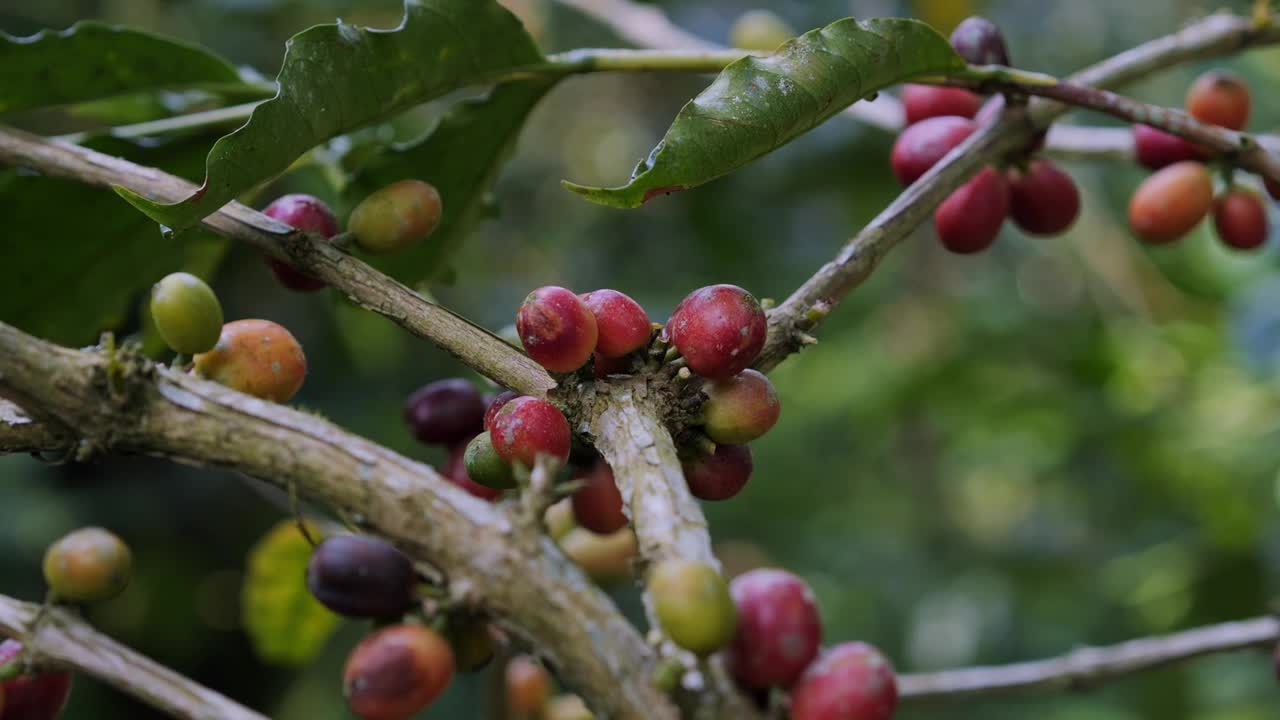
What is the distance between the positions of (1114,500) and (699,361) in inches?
118

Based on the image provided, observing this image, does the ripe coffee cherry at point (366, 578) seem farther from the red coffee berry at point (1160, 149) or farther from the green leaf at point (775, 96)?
the red coffee berry at point (1160, 149)

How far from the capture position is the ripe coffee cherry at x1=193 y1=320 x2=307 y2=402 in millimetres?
929

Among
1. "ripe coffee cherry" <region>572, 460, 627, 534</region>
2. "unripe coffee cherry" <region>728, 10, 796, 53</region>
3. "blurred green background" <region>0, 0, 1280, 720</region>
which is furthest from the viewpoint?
"blurred green background" <region>0, 0, 1280, 720</region>

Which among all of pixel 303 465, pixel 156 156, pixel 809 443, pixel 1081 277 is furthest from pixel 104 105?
pixel 1081 277

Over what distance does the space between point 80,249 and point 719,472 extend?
2.77ft

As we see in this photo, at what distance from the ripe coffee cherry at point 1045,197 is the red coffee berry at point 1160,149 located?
0.16 metres

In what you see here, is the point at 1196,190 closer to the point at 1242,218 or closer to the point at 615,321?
the point at 1242,218

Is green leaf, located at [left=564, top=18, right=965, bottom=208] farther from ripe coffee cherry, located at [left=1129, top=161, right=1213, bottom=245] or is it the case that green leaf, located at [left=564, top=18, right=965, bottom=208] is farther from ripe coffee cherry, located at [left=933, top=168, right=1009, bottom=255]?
ripe coffee cherry, located at [left=1129, top=161, right=1213, bottom=245]

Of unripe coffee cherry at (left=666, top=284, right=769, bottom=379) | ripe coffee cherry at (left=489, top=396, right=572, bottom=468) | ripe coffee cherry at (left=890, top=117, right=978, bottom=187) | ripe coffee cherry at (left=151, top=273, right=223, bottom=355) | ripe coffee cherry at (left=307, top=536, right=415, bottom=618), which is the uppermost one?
ripe coffee cherry at (left=890, top=117, right=978, bottom=187)

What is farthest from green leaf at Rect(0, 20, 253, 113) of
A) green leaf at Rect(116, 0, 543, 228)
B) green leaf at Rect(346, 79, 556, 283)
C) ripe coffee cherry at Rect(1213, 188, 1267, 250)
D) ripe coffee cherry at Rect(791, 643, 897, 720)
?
ripe coffee cherry at Rect(1213, 188, 1267, 250)

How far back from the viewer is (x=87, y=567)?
0.94m

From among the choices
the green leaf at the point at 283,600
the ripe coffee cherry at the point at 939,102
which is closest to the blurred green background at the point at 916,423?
the green leaf at the point at 283,600

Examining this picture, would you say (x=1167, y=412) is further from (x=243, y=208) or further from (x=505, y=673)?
(x=243, y=208)

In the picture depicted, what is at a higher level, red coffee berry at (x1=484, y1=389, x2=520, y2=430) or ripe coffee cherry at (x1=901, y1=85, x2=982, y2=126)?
ripe coffee cherry at (x1=901, y1=85, x2=982, y2=126)
